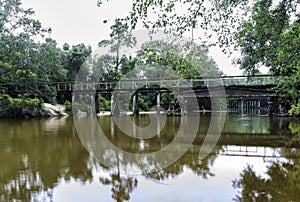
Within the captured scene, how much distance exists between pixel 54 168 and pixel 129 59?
1214 inches

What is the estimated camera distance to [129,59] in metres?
35.8

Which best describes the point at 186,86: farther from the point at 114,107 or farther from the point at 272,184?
the point at 272,184

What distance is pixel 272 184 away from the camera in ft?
14.3

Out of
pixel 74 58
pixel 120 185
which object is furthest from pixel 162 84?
pixel 120 185

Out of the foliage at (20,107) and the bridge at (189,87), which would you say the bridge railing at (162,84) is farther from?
the foliage at (20,107)

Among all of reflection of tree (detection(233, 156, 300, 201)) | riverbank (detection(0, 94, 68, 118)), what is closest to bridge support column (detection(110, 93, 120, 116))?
riverbank (detection(0, 94, 68, 118))

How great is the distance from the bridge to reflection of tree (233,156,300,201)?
12662 mm

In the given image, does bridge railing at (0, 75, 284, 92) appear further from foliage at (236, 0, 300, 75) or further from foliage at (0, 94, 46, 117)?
foliage at (236, 0, 300, 75)

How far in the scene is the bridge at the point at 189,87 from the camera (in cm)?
1948

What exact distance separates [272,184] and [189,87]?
18.0 m

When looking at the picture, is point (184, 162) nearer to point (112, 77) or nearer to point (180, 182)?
point (180, 182)

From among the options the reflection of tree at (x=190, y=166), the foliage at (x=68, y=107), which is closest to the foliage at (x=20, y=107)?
the foliage at (x=68, y=107)

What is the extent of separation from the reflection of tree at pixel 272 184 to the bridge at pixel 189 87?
12.7 meters

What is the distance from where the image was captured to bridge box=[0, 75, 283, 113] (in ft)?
63.9
